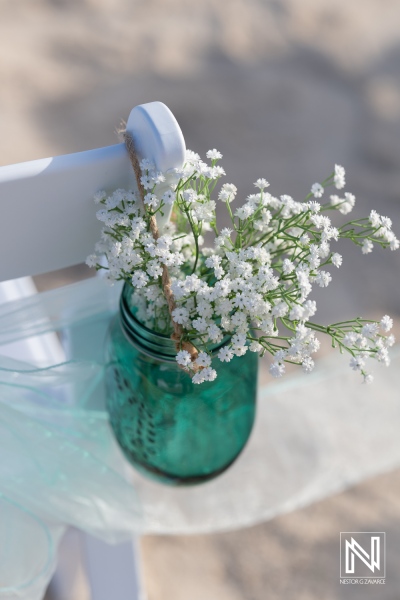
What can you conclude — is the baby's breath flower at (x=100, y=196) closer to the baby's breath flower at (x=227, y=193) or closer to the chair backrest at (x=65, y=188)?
the chair backrest at (x=65, y=188)

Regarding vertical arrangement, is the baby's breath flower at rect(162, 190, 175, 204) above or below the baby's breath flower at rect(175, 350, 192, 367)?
above

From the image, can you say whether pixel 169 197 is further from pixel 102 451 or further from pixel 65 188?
pixel 102 451

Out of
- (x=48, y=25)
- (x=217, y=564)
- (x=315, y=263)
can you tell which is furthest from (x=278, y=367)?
(x=48, y=25)

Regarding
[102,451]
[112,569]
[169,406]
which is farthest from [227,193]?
[112,569]

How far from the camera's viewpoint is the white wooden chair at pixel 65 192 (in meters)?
0.70

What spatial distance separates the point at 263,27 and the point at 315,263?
231 cm

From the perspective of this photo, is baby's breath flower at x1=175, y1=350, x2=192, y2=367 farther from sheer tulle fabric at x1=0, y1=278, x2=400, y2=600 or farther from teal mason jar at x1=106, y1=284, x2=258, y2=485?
sheer tulle fabric at x1=0, y1=278, x2=400, y2=600

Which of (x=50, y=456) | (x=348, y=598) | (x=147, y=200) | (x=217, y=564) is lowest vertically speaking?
(x=348, y=598)

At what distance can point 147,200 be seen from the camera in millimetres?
697

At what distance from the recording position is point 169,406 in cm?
86

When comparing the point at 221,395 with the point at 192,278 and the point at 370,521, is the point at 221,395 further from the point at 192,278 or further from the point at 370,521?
the point at 370,521

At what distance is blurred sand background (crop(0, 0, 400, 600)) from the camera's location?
7.39ft

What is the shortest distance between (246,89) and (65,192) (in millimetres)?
1978

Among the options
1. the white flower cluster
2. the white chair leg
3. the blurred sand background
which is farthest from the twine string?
the blurred sand background
